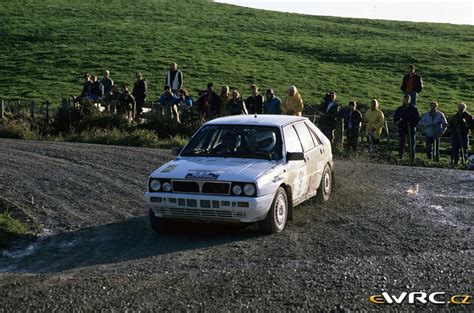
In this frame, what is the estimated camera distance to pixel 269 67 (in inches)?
1877

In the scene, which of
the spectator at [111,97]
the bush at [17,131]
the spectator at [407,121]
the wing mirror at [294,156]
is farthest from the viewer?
the spectator at [111,97]

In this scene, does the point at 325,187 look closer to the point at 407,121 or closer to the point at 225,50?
the point at 407,121

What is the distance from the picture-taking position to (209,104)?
23.6 m

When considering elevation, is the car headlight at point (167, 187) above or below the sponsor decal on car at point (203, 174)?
below

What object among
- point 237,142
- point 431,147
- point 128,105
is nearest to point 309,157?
point 237,142

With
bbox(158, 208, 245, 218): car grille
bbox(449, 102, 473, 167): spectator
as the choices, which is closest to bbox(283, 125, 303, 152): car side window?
bbox(158, 208, 245, 218): car grille

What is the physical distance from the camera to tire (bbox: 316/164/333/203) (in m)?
14.1

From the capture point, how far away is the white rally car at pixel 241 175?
1145 centimetres

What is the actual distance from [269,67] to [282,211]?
36.1m

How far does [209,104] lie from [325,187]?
975 centimetres

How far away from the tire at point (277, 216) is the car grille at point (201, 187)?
67 cm

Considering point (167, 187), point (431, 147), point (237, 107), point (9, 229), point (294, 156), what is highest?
point (294, 156)

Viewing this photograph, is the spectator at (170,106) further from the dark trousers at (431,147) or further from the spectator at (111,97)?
the dark trousers at (431,147)

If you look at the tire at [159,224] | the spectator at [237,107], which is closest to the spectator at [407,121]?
the spectator at [237,107]
